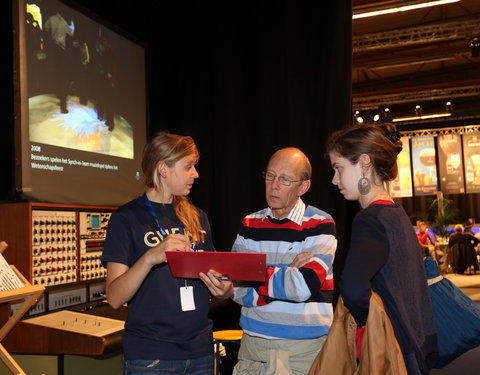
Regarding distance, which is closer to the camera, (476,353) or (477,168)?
(476,353)

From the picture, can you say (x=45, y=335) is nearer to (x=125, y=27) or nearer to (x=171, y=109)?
(x=171, y=109)

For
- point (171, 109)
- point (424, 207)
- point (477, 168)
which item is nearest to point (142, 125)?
point (171, 109)

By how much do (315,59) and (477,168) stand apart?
14.4 meters

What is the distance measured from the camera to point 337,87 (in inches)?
151

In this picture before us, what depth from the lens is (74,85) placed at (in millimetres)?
3629

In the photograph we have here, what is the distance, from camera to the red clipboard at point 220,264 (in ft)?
6.22

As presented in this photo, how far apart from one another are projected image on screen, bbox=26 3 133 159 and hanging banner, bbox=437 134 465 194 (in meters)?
14.6

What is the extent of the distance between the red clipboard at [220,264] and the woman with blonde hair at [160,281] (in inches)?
1.6

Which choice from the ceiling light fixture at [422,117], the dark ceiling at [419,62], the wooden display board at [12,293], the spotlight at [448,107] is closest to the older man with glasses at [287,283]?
the wooden display board at [12,293]

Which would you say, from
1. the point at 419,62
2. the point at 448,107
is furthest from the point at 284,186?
the point at 448,107

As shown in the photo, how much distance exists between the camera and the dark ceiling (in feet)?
35.1

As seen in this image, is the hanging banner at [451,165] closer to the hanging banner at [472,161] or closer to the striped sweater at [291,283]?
the hanging banner at [472,161]

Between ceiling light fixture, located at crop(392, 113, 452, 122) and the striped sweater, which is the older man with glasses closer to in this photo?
the striped sweater

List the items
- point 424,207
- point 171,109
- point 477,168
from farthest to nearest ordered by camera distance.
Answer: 1. point 424,207
2. point 477,168
3. point 171,109
